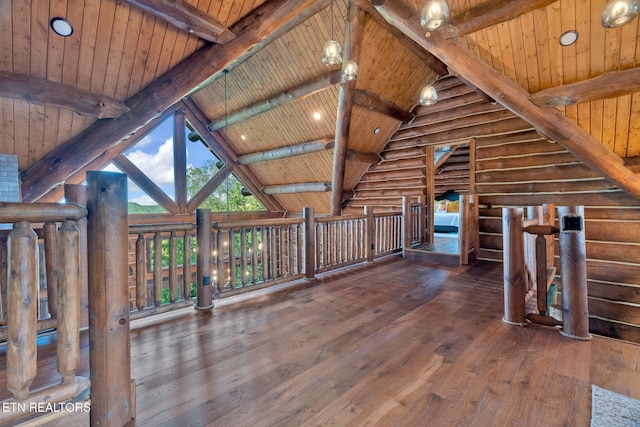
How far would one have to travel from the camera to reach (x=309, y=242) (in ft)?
13.0

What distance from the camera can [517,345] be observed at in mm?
2156

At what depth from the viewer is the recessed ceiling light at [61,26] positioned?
325 centimetres

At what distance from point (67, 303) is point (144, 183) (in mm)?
7243

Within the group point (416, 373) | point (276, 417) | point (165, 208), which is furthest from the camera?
point (165, 208)

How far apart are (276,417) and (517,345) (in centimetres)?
189

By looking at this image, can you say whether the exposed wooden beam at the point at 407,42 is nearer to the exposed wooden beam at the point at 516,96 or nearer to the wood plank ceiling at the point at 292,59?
the wood plank ceiling at the point at 292,59

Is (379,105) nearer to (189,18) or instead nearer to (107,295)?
(189,18)

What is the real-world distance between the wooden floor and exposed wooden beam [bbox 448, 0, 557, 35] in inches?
136

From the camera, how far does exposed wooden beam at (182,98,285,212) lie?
8152 millimetres

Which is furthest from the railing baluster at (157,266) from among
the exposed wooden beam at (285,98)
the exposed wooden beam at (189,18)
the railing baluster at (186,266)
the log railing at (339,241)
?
the exposed wooden beam at (285,98)

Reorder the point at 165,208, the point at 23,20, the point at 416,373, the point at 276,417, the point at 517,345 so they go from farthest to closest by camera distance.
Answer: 1. the point at 165,208
2. the point at 23,20
3. the point at 517,345
4. the point at 416,373
5. the point at 276,417

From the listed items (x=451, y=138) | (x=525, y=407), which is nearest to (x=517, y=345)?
(x=525, y=407)

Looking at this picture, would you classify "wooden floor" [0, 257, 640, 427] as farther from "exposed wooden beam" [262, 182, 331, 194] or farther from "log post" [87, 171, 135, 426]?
"exposed wooden beam" [262, 182, 331, 194]

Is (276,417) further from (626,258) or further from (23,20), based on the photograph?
(626,258)
